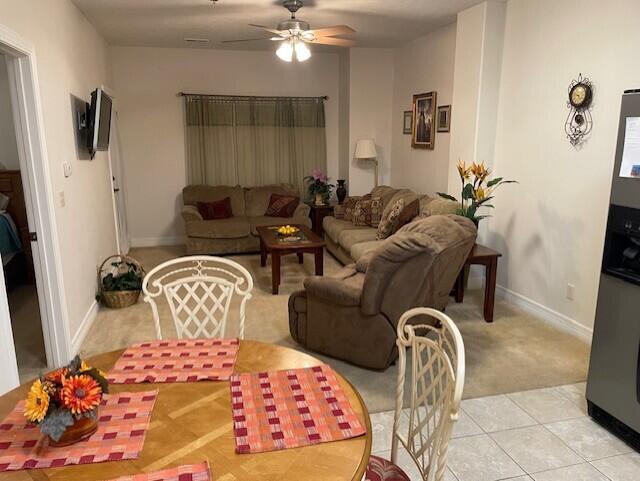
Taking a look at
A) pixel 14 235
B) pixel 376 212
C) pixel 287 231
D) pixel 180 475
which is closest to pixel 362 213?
pixel 376 212

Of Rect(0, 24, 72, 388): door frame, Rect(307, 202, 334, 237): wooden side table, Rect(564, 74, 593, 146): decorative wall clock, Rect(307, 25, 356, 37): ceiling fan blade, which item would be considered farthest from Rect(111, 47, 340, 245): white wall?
Rect(564, 74, 593, 146): decorative wall clock

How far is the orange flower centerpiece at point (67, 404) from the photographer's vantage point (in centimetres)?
116

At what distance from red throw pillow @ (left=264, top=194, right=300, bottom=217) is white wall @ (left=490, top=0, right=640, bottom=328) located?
275cm

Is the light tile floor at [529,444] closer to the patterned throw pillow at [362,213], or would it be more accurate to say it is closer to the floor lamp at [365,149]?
the patterned throw pillow at [362,213]

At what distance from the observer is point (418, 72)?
5770mm

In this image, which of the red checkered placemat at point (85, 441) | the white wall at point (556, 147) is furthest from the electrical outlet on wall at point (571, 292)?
the red checkered placemat at point (85, 441)

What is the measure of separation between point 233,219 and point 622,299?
15.4 feet

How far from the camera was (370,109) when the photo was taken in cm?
650

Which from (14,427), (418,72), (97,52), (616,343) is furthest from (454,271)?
(97,52)

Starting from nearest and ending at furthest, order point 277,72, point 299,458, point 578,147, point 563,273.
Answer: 1. point 299,458
2. point 578,147
3. point 563,273
4. point 277,72

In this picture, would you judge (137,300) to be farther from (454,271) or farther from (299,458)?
(299,458)

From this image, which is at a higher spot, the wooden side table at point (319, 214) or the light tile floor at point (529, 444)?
the wooden side table at point (319, 214)

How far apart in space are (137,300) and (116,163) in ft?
7.70

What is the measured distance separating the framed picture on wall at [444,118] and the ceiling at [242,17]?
2.82ft
